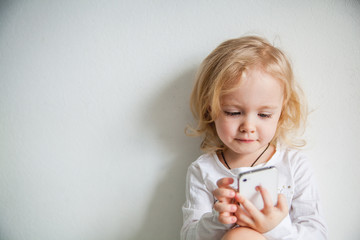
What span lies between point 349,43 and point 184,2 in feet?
1.63

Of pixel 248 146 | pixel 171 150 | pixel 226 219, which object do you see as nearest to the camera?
pixel 226 219

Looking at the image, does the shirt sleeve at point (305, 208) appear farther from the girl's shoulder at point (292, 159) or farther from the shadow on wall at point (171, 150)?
the shadow on wall at point (171, 150)

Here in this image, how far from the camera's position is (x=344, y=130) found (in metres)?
0.76

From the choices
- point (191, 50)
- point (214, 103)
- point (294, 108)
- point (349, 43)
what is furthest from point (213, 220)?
point (349, 43)

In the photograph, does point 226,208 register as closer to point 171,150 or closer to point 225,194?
point 225,194

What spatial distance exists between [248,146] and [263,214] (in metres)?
0.17

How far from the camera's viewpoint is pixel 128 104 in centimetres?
Answer: 85

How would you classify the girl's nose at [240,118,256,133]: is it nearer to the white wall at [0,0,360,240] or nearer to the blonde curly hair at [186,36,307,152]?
the blonde curly hair at [186,36,307,152]

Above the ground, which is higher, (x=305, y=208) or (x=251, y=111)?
(x=251, y=111)

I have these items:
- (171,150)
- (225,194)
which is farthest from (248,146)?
(171,150)

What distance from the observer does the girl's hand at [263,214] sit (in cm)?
55

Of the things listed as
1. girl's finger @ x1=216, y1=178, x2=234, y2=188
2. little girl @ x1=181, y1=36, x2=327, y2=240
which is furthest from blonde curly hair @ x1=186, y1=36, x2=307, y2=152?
girl's finger @ x1=216, y1=178, x2=234, y2=188

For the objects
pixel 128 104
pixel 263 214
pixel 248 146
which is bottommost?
pixel 263 214

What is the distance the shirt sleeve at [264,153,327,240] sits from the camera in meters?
0.65
